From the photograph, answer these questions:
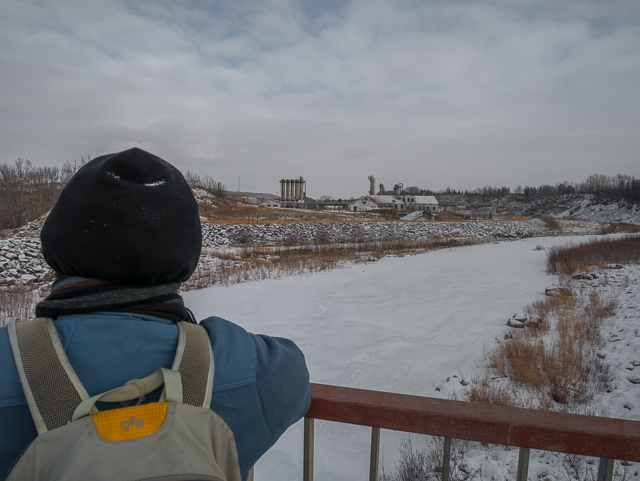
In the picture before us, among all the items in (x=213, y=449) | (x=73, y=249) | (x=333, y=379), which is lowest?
(x=333, y=379)

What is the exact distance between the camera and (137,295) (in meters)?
0.94

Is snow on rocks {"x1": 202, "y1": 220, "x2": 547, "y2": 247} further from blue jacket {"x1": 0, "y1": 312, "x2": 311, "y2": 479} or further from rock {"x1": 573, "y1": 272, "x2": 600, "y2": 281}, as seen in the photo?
blue jacket {"x1": 0, "y1": 312, "x2": 311, "y2": 479}

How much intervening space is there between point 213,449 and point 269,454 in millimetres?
3690

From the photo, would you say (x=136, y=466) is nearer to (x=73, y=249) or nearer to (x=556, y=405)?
(x=73, y=249)

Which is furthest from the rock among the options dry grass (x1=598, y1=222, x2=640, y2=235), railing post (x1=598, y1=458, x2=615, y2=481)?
dry grass (x1=598, y1=222, x2=640, y2=235)

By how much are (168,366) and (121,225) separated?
36 centimetres

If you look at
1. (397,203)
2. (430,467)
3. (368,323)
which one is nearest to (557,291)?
(368,323)

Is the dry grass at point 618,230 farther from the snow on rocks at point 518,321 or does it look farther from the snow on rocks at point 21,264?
the snow on rocks at point 21,264

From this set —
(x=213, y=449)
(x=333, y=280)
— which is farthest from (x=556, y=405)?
(x=333, y=280)

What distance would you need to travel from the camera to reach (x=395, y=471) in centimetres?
357

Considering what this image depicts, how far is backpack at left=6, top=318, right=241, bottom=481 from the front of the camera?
1.99 feet

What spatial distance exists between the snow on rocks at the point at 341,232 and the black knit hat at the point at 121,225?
2378 cm

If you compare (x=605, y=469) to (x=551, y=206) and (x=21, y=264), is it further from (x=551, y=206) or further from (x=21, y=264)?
(x=551, y=206)

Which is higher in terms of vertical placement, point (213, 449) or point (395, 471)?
point (213, 449)
